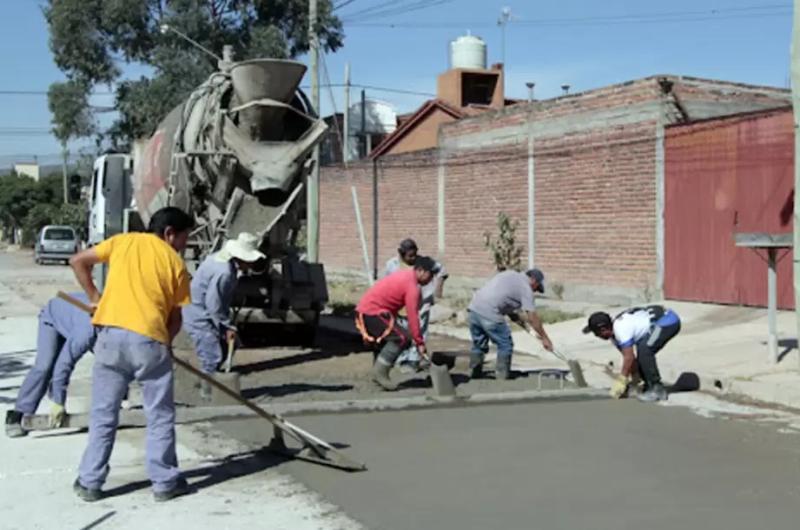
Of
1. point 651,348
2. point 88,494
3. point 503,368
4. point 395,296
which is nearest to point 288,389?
point 395,296

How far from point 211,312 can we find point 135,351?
3690 mm

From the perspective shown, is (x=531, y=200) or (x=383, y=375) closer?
(x=383, y=375)

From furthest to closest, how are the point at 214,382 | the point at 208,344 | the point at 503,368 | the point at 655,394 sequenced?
the point at 503,368, the point at 655,394, the point at 208,344, the point at 214,382

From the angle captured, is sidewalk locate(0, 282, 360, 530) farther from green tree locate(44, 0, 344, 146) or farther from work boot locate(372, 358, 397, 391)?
green tree locate(44, 0, 344, 146)

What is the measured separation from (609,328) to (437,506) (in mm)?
4284

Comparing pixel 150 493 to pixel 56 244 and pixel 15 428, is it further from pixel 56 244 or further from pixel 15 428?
pixel 56 244

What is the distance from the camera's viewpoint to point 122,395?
21.2ft

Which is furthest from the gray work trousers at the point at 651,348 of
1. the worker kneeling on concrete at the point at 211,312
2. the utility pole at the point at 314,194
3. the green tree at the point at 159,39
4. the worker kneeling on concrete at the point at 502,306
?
the green tree at the point at 159,39

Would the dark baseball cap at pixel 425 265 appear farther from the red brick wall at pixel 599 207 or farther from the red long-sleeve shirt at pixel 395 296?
the red brick wall at pixel 599 207

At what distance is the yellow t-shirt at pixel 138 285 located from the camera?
6332mm

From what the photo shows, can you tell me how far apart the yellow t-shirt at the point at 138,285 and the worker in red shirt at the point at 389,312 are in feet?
13.2

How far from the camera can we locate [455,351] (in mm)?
14180

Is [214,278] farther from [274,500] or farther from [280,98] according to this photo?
[274,500]

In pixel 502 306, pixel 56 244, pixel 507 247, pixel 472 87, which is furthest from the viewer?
pixel 56 244
